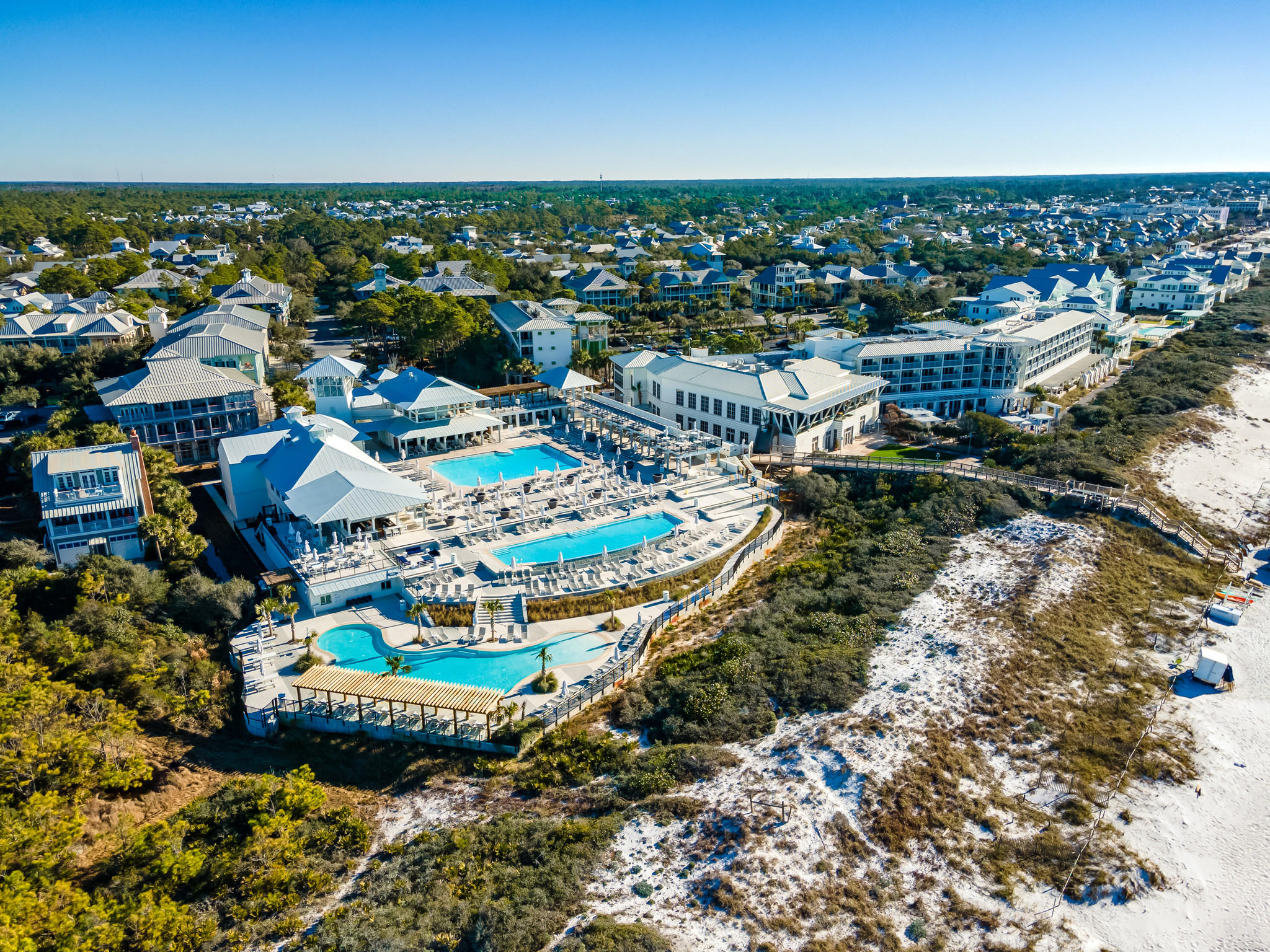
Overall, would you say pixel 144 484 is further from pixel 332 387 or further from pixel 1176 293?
pixel 1176 293

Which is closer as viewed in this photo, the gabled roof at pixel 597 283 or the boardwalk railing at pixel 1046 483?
the boardwalk railing at pixel 1046 483

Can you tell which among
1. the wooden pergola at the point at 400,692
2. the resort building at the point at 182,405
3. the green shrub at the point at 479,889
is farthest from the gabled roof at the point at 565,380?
the green shrub at the point at 479,889

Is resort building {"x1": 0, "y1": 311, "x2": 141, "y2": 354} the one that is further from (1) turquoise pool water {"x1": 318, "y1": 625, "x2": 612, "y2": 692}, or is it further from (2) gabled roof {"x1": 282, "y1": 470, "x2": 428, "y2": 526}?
(1) turquoise pool water {"x1": 318, "y1": 625, "x2": 612, "y2": 692}

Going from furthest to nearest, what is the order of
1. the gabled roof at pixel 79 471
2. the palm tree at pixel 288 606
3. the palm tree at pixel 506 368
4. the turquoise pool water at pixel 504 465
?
the palm tree at pixel 506 368, the turquoise pool water at pixel 504 465, the gabled roof at pixel 79 471, the palm tree at pixel 288 606

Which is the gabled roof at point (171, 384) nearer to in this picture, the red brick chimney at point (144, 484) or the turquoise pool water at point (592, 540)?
the red brick chimney at point (144, 484)

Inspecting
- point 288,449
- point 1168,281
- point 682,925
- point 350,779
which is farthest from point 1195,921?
point 1168,281

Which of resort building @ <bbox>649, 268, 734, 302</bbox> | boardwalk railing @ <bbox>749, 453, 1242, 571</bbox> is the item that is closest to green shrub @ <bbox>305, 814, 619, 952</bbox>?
boardwalk railing @ <bbox>749, 453, 1242, 571</bbox>
